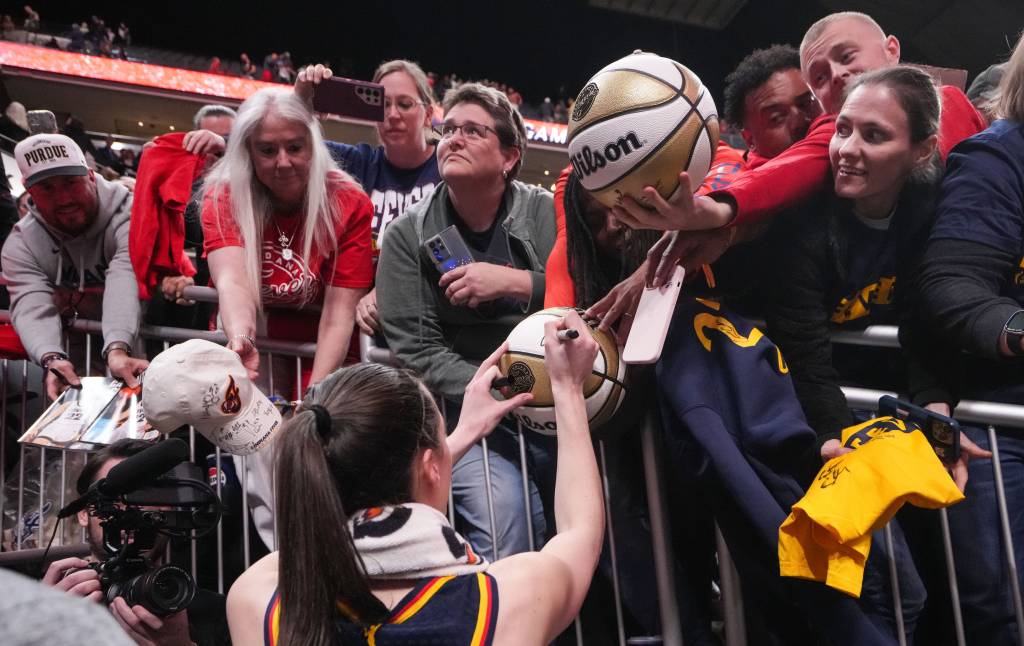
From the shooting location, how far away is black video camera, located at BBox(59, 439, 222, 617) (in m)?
1.93

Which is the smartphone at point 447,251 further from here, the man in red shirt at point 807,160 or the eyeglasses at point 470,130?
the man in red shirt at point 807,160

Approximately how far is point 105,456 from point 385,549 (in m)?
1.59

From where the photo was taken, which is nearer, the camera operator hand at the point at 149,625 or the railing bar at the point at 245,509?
the camera operator hand at the point at 149,625

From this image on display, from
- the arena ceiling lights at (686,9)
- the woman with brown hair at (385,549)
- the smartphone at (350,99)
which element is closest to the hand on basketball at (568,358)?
the woman with brown hair at (385,549)

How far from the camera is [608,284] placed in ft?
7.57

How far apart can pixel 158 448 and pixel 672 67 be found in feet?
5.04

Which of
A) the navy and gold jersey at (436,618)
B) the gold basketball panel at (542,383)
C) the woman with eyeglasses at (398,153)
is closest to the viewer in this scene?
the navy and gold jersey at (436,618)

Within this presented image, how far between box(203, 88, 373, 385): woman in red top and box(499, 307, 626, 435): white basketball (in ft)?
3.61

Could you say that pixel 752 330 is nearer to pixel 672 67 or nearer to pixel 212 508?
pixel 672 67

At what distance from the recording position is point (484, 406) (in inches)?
78.1

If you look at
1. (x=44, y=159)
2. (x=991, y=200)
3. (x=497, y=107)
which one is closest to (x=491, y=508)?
(x=497, y=107)

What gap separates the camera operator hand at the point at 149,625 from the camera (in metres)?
1.96

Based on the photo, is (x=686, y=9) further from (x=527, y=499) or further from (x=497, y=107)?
(x=527, y=499)

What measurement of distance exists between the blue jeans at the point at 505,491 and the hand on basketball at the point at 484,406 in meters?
0.44
